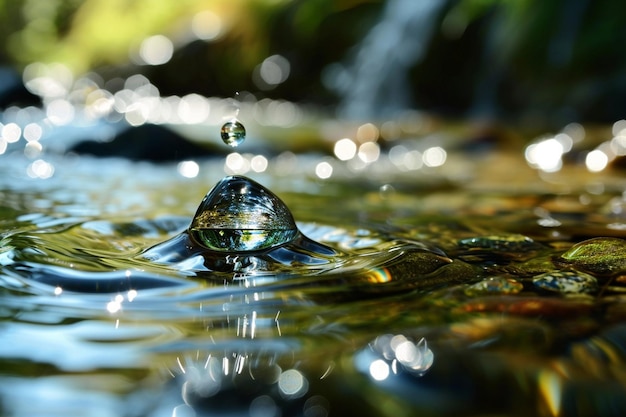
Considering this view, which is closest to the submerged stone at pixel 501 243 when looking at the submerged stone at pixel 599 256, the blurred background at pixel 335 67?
the submerged stone at pixel 599 256

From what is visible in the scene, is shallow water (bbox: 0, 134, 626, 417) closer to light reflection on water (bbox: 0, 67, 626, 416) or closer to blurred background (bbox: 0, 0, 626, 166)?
light reflection on water (bbox: 0, 67, 626, 416)

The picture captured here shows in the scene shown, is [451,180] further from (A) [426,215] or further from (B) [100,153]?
(B) [100,153]

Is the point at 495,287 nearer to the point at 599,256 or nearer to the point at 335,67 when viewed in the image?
the point at 599,256

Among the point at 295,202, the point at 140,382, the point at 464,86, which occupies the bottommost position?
the point at 140,382

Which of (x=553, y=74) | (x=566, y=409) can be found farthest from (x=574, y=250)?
(x=553, y=74)

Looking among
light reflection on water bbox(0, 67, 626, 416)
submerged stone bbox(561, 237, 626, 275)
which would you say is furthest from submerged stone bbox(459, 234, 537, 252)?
submerged stone bbox(561, 237, 626, 275)

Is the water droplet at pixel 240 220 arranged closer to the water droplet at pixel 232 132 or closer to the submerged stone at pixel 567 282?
the water droplet at pixel 232 132

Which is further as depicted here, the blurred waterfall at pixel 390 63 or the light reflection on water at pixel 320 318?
the blurred waterfall at pixel 390 63
